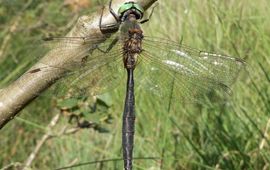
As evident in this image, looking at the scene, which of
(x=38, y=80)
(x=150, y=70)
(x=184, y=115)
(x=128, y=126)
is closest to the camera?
(x=38, y=80)

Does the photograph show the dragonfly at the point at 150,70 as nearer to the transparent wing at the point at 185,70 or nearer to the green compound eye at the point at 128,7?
the transparent wing at the point at 185,70

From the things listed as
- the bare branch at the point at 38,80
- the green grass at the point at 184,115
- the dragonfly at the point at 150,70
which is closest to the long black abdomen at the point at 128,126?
the dragonfly at the point at 150,70

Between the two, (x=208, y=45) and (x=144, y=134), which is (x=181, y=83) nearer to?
(x=144, y=134)

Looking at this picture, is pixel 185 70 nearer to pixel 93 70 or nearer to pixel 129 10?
pixel 93 70

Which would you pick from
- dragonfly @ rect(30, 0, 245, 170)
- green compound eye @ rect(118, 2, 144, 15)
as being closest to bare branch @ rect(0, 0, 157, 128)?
green compound eye @ rect(118, 2, 144, 15)

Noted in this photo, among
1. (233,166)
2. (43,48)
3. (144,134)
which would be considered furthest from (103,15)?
(144,134)

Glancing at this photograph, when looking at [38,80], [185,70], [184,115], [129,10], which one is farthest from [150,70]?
→ [184,115]
